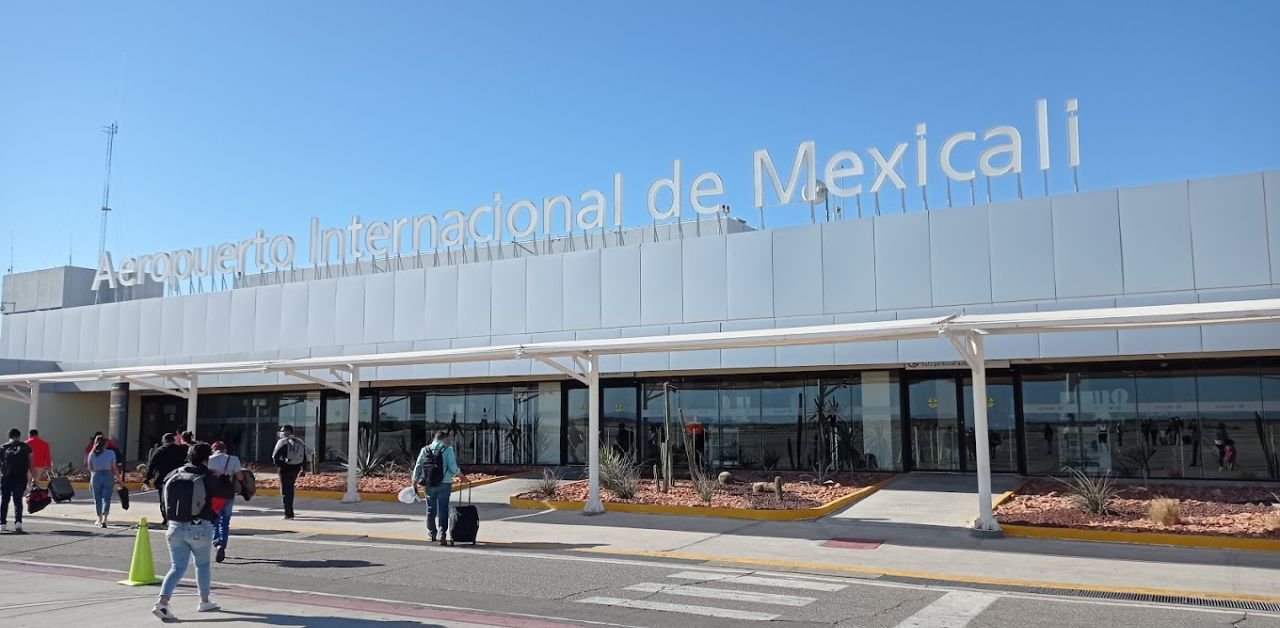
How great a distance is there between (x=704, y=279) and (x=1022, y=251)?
277 inches

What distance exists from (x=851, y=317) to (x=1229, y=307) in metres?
8.95

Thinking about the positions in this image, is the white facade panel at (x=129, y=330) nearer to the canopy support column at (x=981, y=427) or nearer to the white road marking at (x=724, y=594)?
the white road marking at (x=724, y=594)

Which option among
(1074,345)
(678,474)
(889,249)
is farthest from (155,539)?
(1074,345)

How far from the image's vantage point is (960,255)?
19.6m

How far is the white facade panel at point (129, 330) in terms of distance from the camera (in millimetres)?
32531

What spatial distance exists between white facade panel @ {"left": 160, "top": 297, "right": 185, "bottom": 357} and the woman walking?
15.2 m

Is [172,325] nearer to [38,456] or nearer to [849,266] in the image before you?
[38,456]

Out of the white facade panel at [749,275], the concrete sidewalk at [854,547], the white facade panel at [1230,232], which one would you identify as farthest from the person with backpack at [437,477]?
the white facade panel at [1230,232]

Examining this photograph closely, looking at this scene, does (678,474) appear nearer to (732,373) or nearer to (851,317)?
(732,373)

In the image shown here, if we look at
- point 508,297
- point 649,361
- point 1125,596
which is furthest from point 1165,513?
point 508,297

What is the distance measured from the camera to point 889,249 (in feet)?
66.6

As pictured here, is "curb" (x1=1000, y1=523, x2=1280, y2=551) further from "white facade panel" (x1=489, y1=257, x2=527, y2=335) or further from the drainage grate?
"white facade panel" (x1=489, y1=257, x2=527, y2=335)

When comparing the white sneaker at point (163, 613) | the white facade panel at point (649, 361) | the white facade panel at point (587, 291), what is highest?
the white facade panel at point (587, 291)

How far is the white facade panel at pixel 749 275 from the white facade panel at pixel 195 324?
1828 cm
